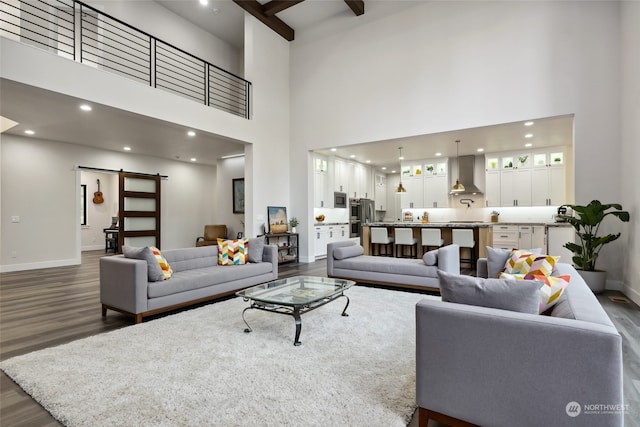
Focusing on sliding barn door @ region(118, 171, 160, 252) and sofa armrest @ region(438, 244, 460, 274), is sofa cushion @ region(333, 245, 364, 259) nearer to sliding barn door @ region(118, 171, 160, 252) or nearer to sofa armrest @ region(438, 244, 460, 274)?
sofa armrest @ region(438, 244, 460, 274)

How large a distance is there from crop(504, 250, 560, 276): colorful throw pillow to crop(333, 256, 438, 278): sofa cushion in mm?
1411

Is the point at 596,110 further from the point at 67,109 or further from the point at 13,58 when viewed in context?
the point at 67,109

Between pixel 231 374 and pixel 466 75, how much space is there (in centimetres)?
622

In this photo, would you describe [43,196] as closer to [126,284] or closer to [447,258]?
[126,284]

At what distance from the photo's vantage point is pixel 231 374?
2.24 meters

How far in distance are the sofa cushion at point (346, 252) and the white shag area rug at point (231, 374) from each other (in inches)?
72.3

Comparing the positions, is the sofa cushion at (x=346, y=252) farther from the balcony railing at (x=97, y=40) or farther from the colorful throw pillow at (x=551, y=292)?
the balcony railing at (x=97, y=40)

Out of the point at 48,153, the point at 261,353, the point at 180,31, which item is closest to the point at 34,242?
the point at 48,153

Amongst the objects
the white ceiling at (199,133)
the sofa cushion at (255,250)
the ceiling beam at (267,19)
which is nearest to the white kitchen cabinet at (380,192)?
the white ceiling at (199,133)

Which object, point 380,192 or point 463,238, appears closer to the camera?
point 463,238

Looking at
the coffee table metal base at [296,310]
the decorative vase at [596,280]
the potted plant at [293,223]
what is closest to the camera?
the coffee table metal base at [296,310]

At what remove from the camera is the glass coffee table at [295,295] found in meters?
2.86

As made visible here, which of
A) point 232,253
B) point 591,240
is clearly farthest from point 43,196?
point 591,240

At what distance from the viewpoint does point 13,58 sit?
3.62 metres
